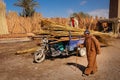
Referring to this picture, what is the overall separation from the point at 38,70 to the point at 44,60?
1550mm

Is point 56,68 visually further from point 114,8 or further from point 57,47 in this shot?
point 114,8

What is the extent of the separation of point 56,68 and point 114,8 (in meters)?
14.9

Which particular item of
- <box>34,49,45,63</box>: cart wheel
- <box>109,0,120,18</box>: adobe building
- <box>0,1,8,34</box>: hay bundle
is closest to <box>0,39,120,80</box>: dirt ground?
<box>34,49,45,63</box>: cart wheel

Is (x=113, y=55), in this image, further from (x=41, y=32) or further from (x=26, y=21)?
(x=26, y=21)

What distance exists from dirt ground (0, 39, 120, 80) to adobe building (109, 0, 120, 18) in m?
11.1

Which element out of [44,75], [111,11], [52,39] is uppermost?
[111,11]

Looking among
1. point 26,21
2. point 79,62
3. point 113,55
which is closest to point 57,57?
point 79,62

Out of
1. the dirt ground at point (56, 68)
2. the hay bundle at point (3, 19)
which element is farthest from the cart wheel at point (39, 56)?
the hay bundle at point (3, 19)

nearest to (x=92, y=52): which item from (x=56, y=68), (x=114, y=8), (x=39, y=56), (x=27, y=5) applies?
(x=56, y=68)

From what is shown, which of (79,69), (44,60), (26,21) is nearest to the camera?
(79,69)

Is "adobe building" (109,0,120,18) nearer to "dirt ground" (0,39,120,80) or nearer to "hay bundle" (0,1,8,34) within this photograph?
"dirt ground" (0,39,120,80)

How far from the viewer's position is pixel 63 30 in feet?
32.7

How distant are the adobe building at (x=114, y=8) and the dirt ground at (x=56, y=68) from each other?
11099 millimetres

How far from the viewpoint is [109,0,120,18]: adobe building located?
20023mm
